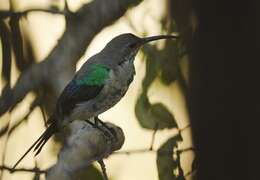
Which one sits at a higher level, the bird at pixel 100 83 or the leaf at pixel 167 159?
the bird at pixel 100 83

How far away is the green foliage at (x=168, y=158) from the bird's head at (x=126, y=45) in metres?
0.12

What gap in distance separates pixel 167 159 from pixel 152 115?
56mm

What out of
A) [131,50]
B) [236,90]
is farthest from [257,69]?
[131,50]

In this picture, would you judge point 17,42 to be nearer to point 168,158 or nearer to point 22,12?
point 22,12

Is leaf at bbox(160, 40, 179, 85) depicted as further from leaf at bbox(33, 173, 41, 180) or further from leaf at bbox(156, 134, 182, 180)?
leaf at bbox(33, 173, 41, 180)

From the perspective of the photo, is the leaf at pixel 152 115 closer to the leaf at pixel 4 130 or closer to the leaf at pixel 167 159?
the leaf at pixel 167 159

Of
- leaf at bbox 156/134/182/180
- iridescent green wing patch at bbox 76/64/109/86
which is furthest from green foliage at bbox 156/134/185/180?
iridescent green wing patch at bbox 76/64/109/86

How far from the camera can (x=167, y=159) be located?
1.03 m

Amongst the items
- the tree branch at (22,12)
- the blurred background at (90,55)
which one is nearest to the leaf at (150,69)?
the blurred background at (90,55)

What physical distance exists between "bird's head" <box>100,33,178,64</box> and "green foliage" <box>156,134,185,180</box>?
116 mm

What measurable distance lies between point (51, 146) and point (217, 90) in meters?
0.21

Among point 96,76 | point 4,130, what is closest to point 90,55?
point 96,76

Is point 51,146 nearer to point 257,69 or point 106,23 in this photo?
point 106,23

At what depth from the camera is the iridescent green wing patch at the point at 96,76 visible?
984 millimetres
